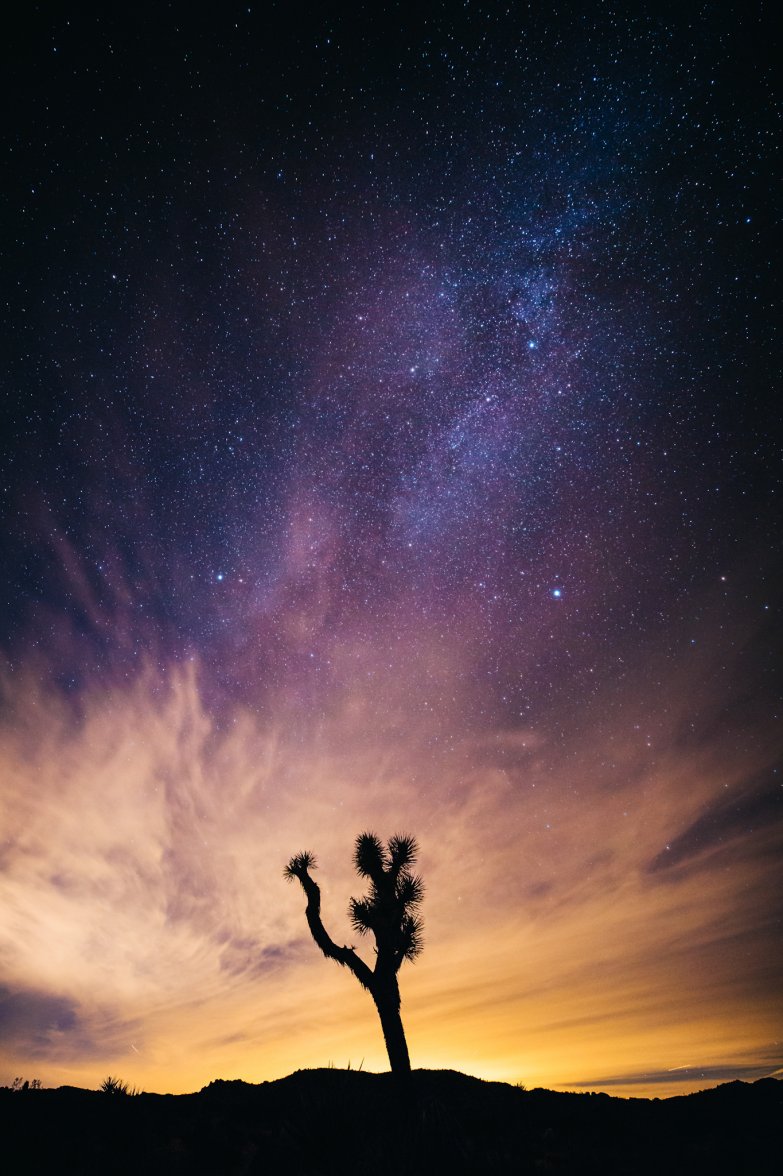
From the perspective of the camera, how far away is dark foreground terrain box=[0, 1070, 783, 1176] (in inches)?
277

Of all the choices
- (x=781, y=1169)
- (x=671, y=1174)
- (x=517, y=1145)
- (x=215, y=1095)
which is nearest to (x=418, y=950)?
(x=517, y=1145)

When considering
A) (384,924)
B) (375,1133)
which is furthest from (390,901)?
(375,1133)

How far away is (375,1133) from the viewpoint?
24.5 feet

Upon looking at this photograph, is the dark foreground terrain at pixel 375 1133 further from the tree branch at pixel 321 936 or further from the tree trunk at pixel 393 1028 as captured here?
the tree branch at pixel 321 936

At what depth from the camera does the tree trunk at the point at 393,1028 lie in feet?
42.6

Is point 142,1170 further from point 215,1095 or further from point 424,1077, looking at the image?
point 424,1077

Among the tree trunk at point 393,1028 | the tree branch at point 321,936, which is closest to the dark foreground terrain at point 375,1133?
the tree trunk at point 393,1028

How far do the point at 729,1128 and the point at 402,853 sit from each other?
880 cm

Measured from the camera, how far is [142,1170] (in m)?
7.84

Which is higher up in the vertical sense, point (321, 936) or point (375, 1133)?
point (321, 936)

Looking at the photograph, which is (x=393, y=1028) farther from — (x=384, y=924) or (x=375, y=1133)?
(x=375, y=1133)

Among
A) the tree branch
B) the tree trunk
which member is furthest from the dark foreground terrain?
the tree branch

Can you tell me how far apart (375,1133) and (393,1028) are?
682 centimetres

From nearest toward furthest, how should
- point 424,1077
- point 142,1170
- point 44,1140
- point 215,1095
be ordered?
1. point 142,1170
2. point 44,1140
3. point 215,1095
4. point 424,1077
